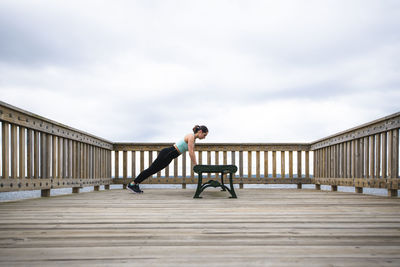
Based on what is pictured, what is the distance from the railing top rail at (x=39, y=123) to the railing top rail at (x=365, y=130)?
4.86 meters

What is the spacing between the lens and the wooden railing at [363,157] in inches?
181

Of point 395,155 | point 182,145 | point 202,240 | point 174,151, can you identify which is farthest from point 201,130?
point 202,240

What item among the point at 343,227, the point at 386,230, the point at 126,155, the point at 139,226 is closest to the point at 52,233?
the point at 139,226

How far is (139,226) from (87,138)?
461cm

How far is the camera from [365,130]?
5336 mm

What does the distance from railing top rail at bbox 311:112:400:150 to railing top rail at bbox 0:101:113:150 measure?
4.86 m

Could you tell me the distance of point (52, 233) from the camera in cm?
192

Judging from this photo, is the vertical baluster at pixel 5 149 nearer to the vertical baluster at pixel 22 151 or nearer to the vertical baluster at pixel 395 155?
the vertical baluster at pixel 22 151

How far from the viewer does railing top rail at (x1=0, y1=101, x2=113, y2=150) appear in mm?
3893

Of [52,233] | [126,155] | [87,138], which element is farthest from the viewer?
[126,155]

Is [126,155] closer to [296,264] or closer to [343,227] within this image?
[343,227]

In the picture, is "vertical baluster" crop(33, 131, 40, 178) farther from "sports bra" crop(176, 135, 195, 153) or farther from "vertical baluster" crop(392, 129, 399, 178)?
"vertical baluster" crop(392, 129, 399, 178)

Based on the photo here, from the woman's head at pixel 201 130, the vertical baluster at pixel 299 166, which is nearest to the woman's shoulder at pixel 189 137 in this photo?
the woman's head at pixel 201 130

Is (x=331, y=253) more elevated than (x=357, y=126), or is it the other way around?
(x=357, y=126)
